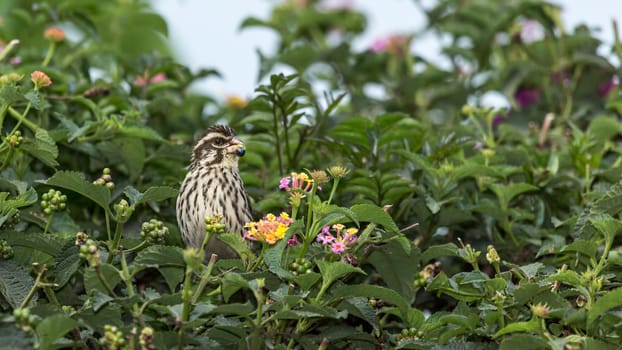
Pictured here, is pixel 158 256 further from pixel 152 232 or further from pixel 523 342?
pixel 523 342

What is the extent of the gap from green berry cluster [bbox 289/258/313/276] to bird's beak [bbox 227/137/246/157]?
170 cm

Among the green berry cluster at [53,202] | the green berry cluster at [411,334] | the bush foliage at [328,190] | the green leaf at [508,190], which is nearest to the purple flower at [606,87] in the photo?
the bush foliage at [328,190]

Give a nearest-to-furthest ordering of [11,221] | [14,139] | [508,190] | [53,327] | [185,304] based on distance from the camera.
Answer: [53,327] < [185,304] < [11,221] < [14,139] < [508,190]

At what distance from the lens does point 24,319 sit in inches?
140

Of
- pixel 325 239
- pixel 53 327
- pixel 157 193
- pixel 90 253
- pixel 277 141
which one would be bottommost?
pixel 53 327

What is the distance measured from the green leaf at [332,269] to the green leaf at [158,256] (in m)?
0.54

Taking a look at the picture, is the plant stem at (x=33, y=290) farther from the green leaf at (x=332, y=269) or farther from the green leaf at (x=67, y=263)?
the green leaf at (x=332, y=269)

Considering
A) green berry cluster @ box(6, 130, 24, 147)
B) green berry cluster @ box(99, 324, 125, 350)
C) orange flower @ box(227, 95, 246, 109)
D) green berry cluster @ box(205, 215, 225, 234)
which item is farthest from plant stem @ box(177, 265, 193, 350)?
orange flower @ box(227, 95, 246, 109)

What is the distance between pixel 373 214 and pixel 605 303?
0.90 meters

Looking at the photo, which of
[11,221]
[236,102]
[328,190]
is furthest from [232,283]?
[236,102]

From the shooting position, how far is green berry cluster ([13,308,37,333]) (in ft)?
11.6

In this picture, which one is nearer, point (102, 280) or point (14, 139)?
point (102, 280)

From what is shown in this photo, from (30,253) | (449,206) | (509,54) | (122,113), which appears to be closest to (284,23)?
(509,54)

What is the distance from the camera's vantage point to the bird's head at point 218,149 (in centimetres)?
575
